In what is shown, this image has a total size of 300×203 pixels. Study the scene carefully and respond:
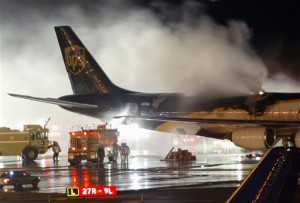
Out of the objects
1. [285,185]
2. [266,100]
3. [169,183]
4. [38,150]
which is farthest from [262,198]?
[38,150]

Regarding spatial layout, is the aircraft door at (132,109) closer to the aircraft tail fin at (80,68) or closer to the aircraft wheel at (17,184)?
the aircraft tail fin at (80,68)

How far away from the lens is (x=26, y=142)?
62.1m

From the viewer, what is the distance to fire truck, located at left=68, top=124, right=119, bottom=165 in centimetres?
5097

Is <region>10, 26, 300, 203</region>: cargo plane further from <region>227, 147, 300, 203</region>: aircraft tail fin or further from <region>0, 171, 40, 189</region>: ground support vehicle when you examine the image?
<region>227, 147, 300, 203</region>: aircraft tail fin

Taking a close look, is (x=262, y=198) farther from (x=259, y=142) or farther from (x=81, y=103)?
(x=81, y=103)

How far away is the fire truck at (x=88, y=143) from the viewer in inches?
2007

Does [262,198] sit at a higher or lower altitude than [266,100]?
lower

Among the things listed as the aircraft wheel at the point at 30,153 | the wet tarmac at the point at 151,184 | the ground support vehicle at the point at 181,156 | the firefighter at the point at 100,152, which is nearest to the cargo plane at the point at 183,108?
the wet tarmac at the point at 151,184

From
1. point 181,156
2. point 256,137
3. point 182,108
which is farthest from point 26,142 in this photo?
point 256,137

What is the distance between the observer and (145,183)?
28219 mm

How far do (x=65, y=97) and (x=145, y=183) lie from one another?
22.3 metres

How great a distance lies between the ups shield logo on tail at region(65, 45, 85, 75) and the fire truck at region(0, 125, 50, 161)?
40.8 feet

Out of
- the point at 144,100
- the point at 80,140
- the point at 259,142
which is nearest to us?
the point at 259,142

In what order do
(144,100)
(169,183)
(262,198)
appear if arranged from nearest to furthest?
(262,198) < (169,183) < (144,100)
